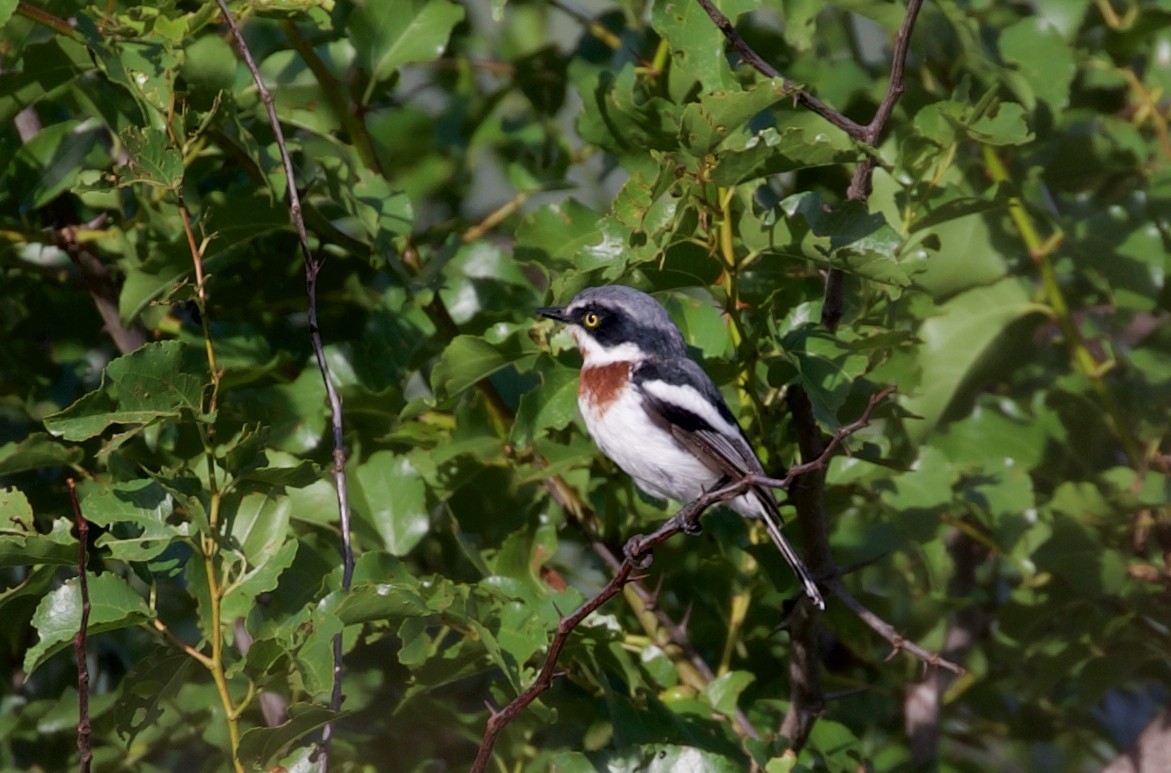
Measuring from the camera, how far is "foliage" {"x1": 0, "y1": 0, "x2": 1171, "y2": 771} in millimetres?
3227

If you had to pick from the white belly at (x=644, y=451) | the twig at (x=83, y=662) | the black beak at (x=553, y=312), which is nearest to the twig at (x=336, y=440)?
the twig at (x=83, y=662)

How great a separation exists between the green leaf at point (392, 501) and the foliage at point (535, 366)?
0.05 feet

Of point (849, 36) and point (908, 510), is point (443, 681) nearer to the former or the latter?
point (908, 510)

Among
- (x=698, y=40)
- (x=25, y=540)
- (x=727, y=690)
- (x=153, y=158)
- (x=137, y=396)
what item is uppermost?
(x=698, y=40)

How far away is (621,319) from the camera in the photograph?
4527mm

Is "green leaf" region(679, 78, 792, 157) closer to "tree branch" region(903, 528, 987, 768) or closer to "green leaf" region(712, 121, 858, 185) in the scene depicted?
"green leaf" region(712, 121, 858, 185)

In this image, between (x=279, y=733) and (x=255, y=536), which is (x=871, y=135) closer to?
(x=255, y=536)

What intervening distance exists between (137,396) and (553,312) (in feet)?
4.28

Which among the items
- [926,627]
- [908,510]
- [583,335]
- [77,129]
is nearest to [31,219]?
[77,129]

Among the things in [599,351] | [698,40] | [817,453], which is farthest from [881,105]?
[599,351]

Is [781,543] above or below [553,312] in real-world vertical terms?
below

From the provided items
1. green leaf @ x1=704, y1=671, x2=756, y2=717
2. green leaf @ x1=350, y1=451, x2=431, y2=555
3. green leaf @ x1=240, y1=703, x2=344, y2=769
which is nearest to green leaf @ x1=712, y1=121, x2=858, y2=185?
green leaf @ x1=350, y1=451, x2=431, y2=555

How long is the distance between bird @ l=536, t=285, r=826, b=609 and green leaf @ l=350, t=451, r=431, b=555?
53cm

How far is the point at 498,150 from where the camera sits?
5.11 meters
